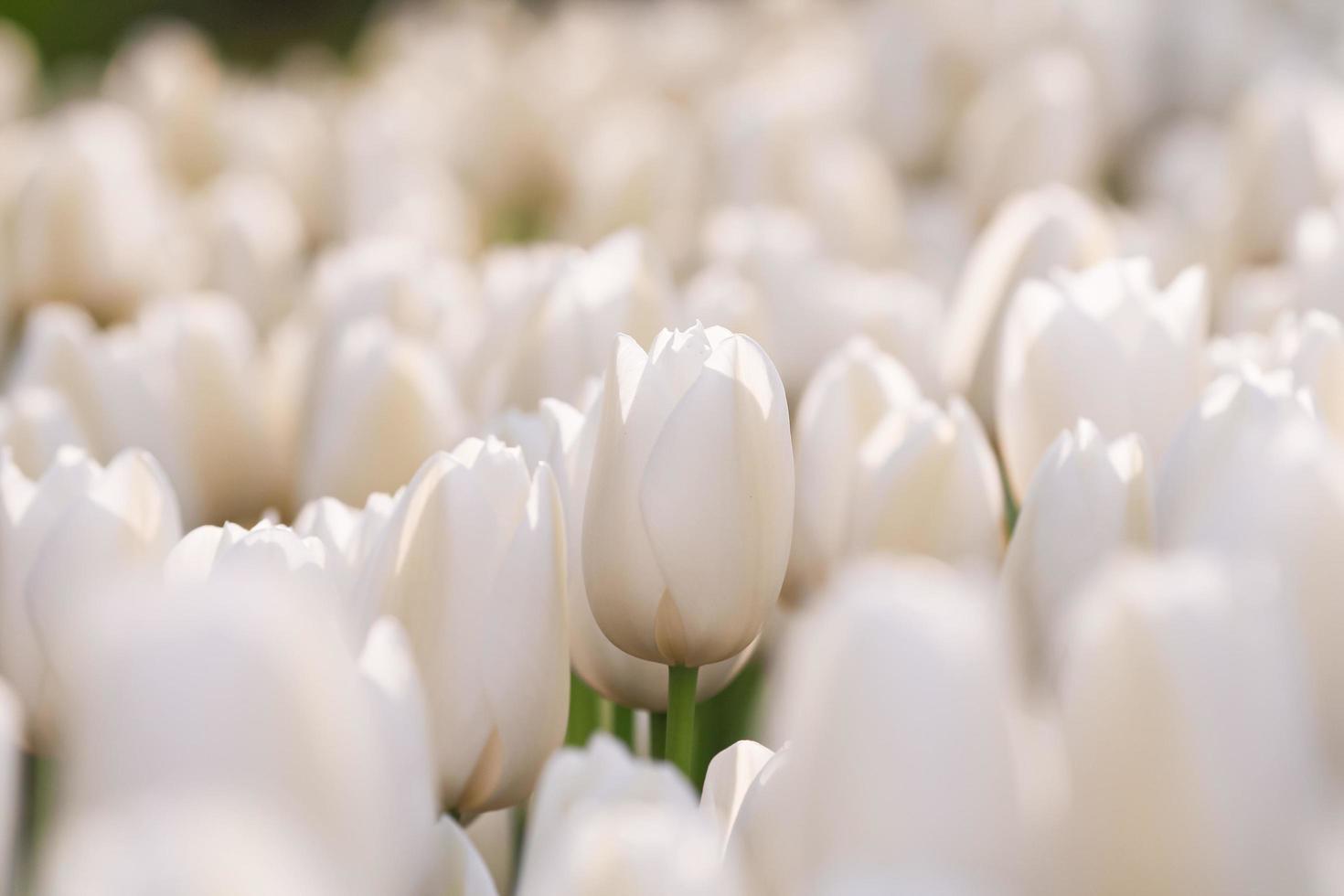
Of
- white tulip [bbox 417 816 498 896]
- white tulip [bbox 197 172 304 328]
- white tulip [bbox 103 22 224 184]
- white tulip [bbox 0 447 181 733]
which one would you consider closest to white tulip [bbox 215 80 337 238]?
white tulip [bbox 103 22 224 184]

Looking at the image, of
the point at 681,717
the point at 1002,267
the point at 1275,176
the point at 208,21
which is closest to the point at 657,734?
the point at 681,717

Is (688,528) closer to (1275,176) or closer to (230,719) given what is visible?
(230,719)

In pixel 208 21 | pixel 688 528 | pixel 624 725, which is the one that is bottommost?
pixel 208 21

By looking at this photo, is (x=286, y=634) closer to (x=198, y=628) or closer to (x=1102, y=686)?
(x=198, y=628)

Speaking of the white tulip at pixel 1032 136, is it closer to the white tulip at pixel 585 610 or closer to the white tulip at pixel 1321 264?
the white tulip at pixel 1321 264

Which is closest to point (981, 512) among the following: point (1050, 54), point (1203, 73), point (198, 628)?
Result: point (198, 628)
